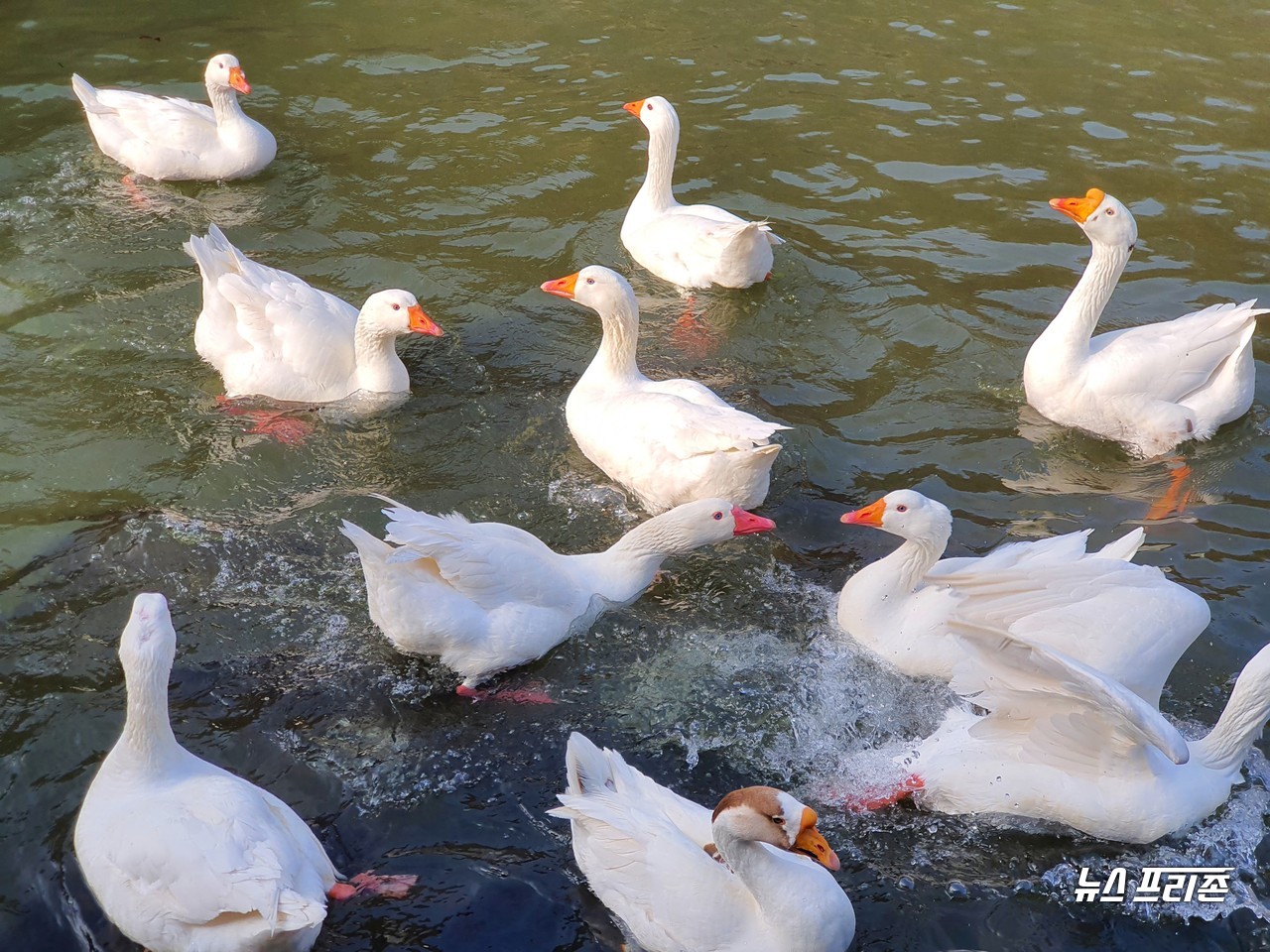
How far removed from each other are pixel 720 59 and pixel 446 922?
9.69 m

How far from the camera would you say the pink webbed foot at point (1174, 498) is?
6.70m

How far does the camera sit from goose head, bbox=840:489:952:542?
566 cm

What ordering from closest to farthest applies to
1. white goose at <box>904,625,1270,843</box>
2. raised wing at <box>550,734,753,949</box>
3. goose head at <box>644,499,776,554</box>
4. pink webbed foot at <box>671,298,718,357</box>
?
raised wing at <box>550,734,753,949</box> → white goose at <box>904,625,1270,843</box> → goose head at <box>644,499,776,554</box> → pink webbed foot at <box>671,298,718,357</box>

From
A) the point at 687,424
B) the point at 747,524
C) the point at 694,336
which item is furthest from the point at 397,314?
the point at 747,524

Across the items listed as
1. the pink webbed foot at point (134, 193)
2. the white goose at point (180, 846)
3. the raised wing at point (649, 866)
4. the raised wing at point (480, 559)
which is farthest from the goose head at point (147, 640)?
the pink webbed foot at point (134, 193)

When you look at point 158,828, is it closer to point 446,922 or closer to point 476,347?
point 446,922

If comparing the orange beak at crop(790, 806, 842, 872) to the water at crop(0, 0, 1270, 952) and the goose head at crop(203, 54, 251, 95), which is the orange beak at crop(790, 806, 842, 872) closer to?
the water at crop(0, 0, 1270, 952)

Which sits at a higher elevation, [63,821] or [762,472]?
[762,472]

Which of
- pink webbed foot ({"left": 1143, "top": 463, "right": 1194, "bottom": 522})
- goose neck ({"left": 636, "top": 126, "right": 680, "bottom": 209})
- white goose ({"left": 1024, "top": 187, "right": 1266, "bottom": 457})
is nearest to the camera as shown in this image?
pink webbed foot ({"left": 1143, "top": 463, "right": 1194, "bottom": 522})

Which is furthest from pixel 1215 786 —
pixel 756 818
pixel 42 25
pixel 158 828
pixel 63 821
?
pixel 42 25

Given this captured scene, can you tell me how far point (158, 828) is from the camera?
4086 millimetres

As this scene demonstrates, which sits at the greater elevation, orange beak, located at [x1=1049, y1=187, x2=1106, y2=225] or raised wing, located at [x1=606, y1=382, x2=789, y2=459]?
orange beak, located at [x1=1049, y1=187, x2=1106, y2=225]

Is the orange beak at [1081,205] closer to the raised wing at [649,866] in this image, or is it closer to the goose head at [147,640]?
the raised wing at [649,866]

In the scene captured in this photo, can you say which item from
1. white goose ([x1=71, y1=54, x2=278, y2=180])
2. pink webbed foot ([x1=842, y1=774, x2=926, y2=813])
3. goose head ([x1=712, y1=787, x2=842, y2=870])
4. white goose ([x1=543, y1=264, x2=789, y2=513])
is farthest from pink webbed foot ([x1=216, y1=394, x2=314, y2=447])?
goose head ([x1=712, y1=787, x2=842, y2=870])
